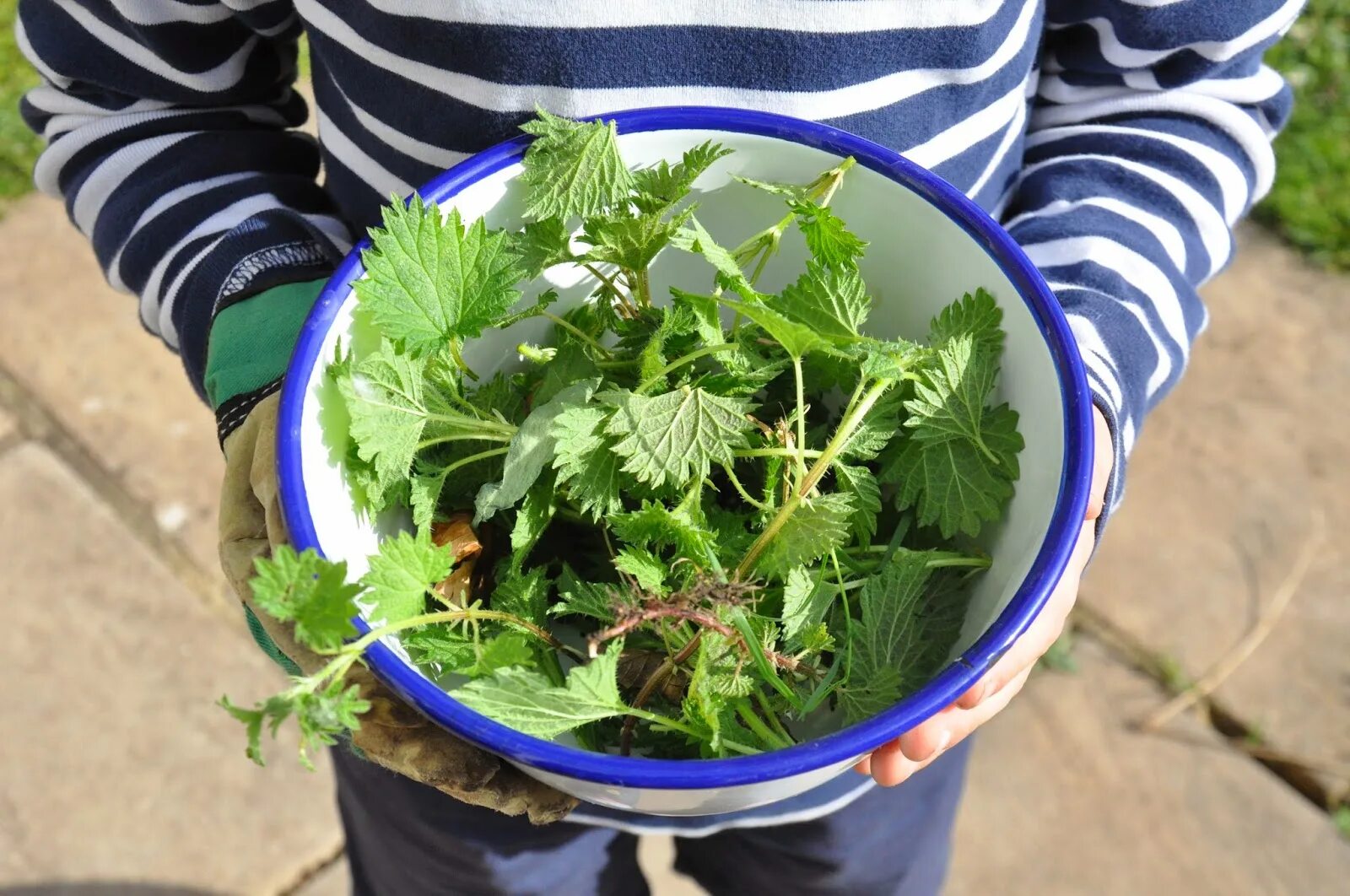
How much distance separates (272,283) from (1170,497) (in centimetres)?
148

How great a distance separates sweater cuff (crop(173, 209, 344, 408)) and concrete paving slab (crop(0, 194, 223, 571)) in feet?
3.11

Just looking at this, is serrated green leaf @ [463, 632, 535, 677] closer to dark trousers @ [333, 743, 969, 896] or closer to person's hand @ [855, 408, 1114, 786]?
person's hand @ [855, 408, 1114, 786]

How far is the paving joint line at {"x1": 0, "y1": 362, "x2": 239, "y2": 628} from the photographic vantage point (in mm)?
1742

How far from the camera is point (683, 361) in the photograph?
636mm

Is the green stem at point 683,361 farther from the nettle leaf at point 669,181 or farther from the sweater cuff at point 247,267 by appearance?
the sweater cuff at point 247,267

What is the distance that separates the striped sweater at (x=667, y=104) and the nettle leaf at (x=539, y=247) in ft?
0.43

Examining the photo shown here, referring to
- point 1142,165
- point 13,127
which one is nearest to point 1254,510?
point 1142,165

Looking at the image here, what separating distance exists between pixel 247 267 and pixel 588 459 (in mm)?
380

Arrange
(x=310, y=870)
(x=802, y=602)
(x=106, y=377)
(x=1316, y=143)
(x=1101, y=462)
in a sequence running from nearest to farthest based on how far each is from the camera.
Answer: (x=802, y=602)
(x=1101, y=462)
(x=310, y=870)
(x=106, y=377)
(x=1316, y=143)

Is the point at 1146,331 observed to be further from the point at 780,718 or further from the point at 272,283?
the point at 272,283

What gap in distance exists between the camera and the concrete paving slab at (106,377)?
1828 millimetres

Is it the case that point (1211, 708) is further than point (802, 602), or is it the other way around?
point (1211, 708)

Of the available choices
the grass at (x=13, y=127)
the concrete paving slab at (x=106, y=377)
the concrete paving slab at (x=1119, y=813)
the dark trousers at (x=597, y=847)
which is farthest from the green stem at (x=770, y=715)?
the grass at (x=13, y=127)

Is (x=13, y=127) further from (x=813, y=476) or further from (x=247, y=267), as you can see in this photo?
→ (x=813, y=476)
